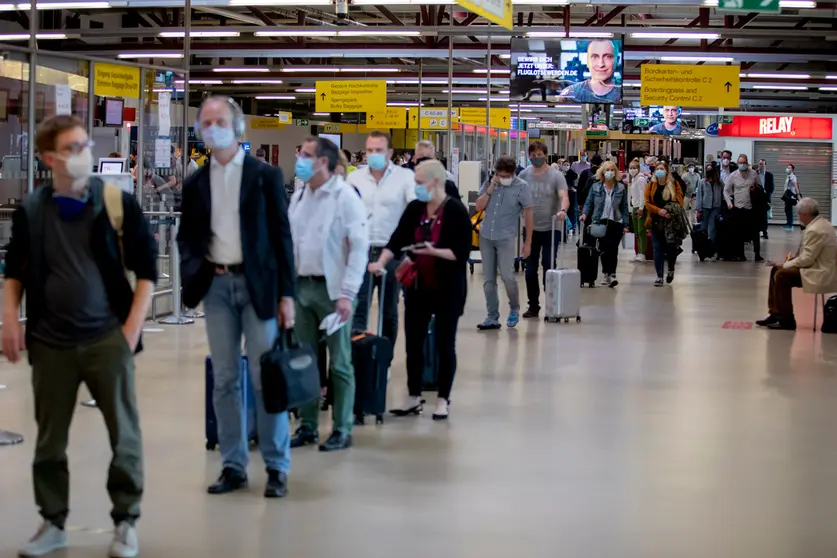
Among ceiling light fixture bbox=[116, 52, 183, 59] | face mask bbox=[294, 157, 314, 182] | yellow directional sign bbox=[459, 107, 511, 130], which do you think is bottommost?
face mask bbox=[294, 157, 314, 182]

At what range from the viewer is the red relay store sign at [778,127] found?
1373 inches

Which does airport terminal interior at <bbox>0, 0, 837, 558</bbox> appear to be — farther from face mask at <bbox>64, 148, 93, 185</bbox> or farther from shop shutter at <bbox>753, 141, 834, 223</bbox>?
shop shutter at <bbox>753, 141, 834, 223</bbox>

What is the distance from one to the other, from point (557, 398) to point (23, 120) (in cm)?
553

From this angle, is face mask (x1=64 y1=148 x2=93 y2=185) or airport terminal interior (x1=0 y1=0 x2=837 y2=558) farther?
airport terminal interior (x1=0 y1=0 x2=837 y2=558)

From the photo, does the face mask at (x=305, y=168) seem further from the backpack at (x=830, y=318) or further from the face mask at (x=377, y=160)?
the backpack at (x=830, y=318)

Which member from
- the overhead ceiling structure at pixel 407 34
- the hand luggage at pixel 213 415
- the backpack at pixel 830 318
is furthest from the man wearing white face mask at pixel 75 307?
the overhead ceiling structure at pixel 407 34

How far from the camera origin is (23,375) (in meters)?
8.31

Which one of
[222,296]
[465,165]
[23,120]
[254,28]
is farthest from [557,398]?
[254,28]

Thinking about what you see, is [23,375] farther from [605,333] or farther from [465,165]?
[465,165]

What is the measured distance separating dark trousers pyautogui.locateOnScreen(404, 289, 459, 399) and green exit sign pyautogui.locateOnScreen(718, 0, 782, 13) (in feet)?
27.0

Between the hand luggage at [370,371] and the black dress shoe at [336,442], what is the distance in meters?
0.57

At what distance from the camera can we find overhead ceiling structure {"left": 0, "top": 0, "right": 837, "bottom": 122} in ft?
63.2

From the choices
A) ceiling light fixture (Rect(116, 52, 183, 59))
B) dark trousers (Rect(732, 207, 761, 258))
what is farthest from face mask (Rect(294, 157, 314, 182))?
ceiling light fixture (Rect(116, 52, 183, 59))

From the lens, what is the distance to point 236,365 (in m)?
5.12
